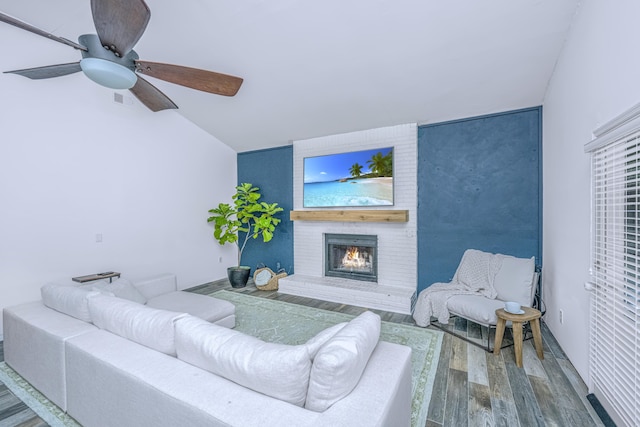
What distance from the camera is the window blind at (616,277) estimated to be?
142 centimetres

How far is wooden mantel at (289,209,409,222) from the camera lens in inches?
150

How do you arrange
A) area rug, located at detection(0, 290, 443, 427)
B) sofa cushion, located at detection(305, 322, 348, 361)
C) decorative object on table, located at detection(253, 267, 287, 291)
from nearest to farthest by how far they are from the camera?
sofa cushion, located at detection(305, 322, 348, 361)
area rug, located at detection(0, 290, 443, 427)
decorative object on table, located at detection(253, 267, 287, 291)

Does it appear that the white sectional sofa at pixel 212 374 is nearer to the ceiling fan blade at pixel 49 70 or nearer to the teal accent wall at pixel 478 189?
the ceiling fan blade at pixel 49 70

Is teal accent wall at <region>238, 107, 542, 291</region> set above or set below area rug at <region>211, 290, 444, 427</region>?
above

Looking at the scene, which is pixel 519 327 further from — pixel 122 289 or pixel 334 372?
pixel 122 289

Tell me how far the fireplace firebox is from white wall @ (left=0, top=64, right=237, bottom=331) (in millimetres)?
2208

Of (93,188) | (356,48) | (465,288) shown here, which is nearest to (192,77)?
(356,48)

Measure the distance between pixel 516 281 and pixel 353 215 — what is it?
6.94 ft

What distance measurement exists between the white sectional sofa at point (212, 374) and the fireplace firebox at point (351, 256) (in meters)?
2.78

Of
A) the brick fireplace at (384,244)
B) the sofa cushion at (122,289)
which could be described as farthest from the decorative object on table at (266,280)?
the sofa cushion at (122,289)

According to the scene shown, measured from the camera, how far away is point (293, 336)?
9.32 ft

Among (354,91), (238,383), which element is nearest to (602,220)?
(238,383)

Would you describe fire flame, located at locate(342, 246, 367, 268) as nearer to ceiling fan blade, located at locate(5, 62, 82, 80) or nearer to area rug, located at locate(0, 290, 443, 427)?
area rug, located at locate(0, 290, 443, 427)

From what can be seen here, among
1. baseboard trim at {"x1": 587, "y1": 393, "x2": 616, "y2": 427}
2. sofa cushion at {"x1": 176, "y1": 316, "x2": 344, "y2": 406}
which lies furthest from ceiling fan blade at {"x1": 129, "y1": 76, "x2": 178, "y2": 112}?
baseboard trim at {"x1": 587, "y1": 393, "x2": 616, "y2": 427}
